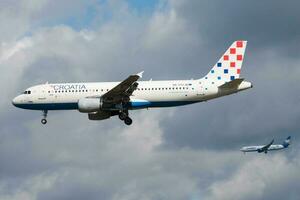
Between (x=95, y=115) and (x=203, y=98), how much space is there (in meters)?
12.8

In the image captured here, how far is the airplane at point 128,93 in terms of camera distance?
81.1m

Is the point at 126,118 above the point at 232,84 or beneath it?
beneath

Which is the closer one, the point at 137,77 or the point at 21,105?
the point at 137,77

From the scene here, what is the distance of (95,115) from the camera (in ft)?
289

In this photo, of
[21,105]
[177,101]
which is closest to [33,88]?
[21,105]

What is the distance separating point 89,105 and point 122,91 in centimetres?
356

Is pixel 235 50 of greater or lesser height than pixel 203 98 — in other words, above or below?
above

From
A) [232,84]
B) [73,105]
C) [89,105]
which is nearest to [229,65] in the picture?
[232,84]

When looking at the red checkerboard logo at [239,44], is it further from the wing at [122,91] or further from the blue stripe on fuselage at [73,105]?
the wing at [122,91]

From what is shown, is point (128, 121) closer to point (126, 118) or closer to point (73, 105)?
point (126, 118)

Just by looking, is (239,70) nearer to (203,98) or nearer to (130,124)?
(203,98)

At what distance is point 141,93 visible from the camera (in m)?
82.8

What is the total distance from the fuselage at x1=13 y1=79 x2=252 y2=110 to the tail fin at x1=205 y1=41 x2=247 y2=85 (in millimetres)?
2445

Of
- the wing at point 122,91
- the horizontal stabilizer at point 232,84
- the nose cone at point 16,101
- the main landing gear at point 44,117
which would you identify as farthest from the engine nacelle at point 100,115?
the horizontal stabilizer at point 232,84
